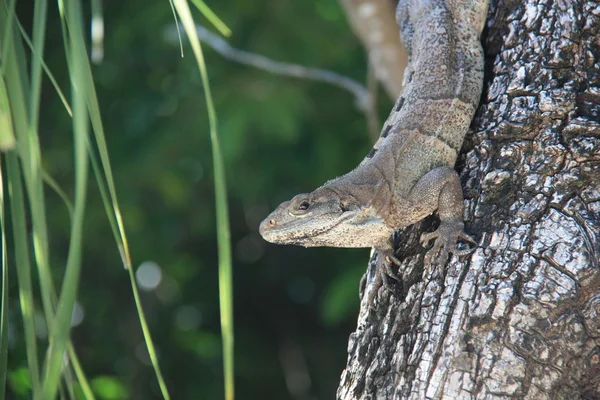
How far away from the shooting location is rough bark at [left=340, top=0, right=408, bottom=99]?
6.14 metres

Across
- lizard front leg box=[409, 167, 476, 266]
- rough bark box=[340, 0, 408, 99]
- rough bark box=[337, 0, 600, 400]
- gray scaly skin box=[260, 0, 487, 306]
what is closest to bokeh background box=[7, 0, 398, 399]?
rough bark box=[340, 0, 408, 99]

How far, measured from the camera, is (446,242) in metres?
3.16

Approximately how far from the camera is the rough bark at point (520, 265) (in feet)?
8.80

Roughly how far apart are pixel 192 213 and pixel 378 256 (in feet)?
17.0

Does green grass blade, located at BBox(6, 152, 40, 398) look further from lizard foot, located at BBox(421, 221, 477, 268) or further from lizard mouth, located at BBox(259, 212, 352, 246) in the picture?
lizard mouth, located at BBox(259, 212, 352, 246)

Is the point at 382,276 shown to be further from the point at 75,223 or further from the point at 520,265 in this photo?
the point at 75,223

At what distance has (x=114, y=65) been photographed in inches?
336

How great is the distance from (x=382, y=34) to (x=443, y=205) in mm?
3036

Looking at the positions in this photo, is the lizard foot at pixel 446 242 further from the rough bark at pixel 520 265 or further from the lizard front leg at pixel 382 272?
the lizard front leg at pixel 382 272

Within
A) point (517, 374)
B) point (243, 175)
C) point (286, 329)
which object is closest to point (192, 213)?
point (243, 175)

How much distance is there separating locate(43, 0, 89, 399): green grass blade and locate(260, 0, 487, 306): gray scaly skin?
8.20 ft

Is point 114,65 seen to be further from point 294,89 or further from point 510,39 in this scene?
point 510,39

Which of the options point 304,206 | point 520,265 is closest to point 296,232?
point 304,206

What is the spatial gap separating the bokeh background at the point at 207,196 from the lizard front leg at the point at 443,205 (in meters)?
3.15
